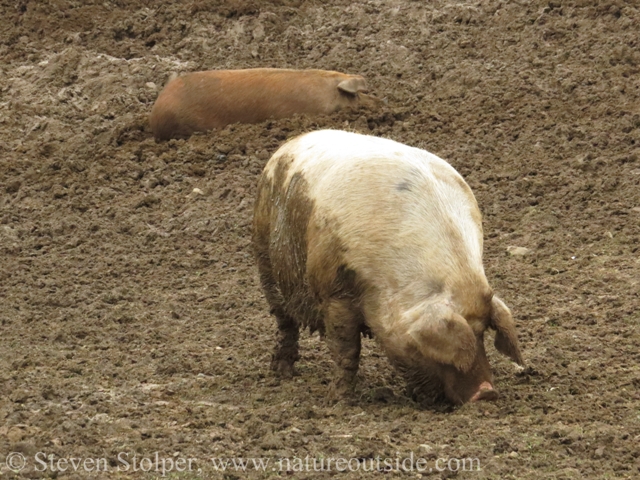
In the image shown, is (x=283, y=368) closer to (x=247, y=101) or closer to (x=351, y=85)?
(x=247, y=101)

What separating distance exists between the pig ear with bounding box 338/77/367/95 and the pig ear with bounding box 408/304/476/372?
6.58 meters

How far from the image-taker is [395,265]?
5.50 metres

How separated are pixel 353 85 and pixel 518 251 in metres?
3.58

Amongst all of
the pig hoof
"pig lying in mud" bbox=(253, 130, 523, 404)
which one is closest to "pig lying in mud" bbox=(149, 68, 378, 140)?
the pig hoof

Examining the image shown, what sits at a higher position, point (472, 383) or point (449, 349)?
point (449, 349)

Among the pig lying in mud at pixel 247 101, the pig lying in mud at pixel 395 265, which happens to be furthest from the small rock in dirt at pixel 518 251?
the pig lying in mud at pixel 247 101

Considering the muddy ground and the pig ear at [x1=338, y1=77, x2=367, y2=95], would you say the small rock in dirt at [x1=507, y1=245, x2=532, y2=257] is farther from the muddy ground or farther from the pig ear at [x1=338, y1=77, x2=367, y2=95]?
the pig ear at [x1=338, y1=77, x2=367, y2=95]

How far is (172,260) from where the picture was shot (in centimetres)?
938

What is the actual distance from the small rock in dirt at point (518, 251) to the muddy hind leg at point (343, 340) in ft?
10.1

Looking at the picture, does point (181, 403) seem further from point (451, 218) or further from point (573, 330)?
point (573, 330)

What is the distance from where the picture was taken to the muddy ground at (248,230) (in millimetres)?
5172

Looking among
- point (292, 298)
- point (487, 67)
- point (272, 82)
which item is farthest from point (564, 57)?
point (292, 298)

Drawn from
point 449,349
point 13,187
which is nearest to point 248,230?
point 13,187

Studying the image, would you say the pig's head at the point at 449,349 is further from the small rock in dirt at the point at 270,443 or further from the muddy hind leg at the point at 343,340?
the small rock in dirt at the point at 270,443
